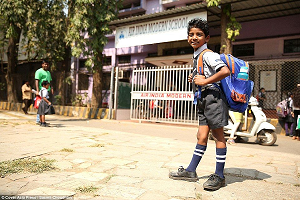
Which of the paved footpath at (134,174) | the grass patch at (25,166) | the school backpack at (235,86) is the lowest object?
the paved footpath at (134,174)

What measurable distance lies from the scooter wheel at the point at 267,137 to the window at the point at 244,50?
9.03 meters

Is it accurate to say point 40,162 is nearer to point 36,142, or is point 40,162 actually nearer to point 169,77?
point 36,142

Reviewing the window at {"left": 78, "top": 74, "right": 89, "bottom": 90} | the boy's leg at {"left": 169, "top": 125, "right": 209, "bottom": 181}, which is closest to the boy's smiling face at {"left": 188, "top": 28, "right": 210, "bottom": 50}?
the boy's leg at {"left": 169, "top": 125, "right": 209, "bottom": 181}

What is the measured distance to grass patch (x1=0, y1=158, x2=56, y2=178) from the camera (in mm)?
2738

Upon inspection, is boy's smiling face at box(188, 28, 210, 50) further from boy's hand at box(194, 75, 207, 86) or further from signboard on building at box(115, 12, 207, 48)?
signboard on building at box(115, 12, 207, 48)

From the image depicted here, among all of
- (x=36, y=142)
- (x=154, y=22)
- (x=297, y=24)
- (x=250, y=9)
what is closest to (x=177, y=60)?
(x=154, y=22)

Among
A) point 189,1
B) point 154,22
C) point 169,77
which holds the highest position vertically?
point 189,1

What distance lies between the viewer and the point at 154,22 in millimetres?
11141

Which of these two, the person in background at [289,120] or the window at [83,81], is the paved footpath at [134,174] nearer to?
the person in background at [289,120]

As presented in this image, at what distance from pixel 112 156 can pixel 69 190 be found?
5.01ft

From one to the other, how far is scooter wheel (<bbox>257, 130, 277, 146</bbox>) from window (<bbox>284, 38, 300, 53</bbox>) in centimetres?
870

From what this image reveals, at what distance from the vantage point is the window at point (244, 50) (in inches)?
557

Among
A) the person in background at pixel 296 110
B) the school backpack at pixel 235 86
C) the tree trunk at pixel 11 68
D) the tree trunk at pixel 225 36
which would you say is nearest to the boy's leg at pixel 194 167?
the school backpack at pixel 235 86

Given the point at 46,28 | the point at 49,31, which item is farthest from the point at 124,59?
the point at 46,28
